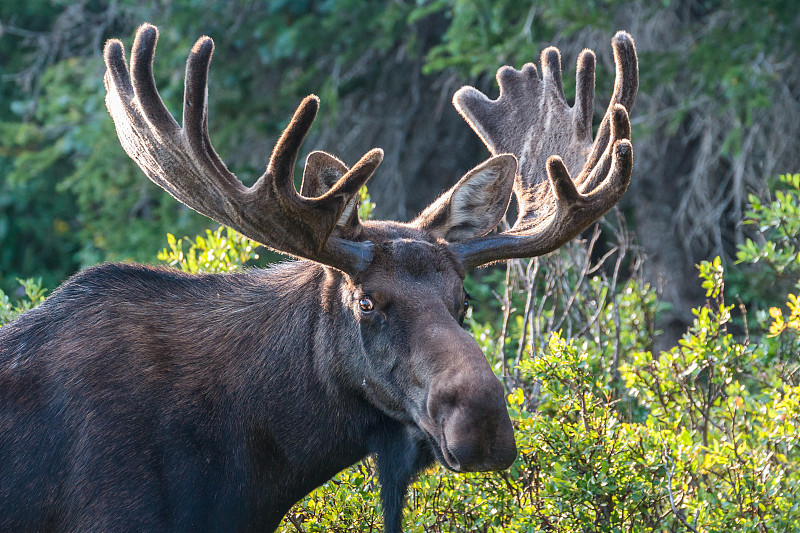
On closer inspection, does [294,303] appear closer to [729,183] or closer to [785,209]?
[785,209]

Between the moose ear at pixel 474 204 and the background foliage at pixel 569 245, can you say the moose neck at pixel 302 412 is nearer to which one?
the moose ear at pixel 474 204

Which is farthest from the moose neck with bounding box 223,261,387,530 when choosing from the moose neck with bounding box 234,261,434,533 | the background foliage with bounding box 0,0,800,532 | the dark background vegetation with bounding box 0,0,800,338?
the dark background vegetation with bounding box 0,0,800,338

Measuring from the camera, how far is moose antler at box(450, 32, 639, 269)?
11.2ft

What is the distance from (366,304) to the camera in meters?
3.19

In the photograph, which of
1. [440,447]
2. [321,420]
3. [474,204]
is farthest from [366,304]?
[474,204]

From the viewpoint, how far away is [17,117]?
1120cm

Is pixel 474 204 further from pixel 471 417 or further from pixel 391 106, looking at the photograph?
pixel 391 106

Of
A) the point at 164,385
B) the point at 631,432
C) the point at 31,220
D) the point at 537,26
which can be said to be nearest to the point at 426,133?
the point at 537,26

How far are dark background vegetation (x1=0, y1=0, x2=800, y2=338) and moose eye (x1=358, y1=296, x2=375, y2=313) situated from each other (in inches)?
183

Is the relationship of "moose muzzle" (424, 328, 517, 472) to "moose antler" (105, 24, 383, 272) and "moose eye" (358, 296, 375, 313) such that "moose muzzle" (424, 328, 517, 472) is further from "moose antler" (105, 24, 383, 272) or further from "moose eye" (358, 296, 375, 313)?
"moose antler" (105, 24, 383, 272)

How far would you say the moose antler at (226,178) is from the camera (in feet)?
9.97

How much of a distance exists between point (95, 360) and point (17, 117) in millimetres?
8983

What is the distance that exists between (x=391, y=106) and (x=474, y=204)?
6576 mm

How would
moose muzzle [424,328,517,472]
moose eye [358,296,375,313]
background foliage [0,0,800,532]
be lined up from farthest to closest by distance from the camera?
background foliage [0,0,800,532], moose eye [358,296,375,313], moose muzzle [424,328,517,472]
